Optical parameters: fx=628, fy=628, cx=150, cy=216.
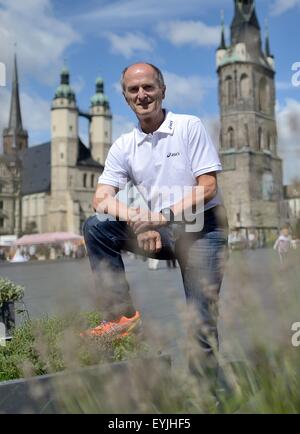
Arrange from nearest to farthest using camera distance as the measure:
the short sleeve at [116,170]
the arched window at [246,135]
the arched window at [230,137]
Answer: the short sleeve at [116,170] → the arched window at [246,135] → the arched window at [230,137]

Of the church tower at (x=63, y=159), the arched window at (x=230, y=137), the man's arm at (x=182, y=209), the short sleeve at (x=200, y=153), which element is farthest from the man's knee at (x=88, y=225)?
the arched window at (x=230, y=137)

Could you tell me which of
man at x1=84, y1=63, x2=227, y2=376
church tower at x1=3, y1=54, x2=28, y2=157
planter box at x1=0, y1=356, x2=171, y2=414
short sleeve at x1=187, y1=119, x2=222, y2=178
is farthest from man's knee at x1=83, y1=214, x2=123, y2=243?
church tower at x1=3, y1=54, x2=28, y2=157

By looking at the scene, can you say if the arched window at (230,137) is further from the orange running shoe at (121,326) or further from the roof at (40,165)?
the orange running shoe at (121,326)

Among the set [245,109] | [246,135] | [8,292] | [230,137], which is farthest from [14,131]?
[8,292]

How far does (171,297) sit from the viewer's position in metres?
1.55

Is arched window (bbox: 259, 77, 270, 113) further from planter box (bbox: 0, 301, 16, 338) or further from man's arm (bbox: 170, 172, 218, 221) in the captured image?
man's arm (bbox: 170, 172, 218, 221)

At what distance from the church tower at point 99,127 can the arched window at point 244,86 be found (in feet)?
59.2

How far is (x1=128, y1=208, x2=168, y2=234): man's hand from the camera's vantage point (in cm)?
247

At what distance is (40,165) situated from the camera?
87.7m

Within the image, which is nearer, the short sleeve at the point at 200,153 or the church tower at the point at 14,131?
the short sleeve at the point at 200,153

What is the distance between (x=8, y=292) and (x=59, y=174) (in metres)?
79.3

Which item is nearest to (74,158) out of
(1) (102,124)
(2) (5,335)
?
(1) (102,124)

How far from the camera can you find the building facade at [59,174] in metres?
80.6

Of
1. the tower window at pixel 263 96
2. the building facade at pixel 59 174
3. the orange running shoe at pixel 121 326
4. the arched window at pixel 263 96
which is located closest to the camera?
the orange running shoe at pixel 121 326
